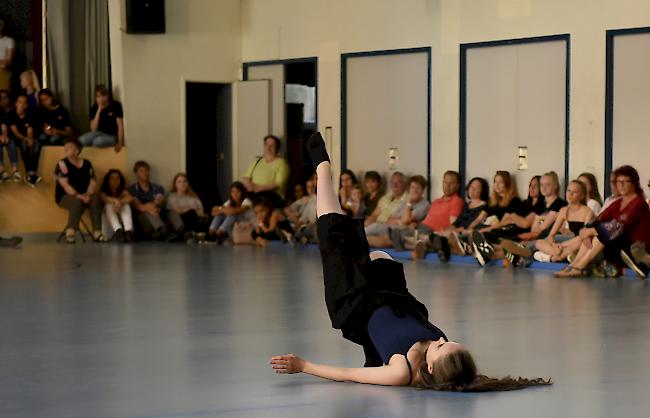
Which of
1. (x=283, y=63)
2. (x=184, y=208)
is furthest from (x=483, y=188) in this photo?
(x=184, y=208)

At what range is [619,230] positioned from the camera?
1030 centimetres

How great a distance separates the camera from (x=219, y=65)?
1694 cm

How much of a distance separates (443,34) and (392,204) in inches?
83.6

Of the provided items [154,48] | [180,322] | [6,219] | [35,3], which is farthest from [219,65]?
[180,322]

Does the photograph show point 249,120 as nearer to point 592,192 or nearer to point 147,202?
point 147,202

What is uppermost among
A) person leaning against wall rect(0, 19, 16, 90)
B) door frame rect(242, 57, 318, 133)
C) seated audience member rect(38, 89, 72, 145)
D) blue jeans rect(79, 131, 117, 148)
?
person leaning against wall rect(0, 19, 16, 90)

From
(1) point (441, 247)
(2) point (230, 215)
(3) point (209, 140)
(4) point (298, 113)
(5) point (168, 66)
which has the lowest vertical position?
(1) point (441, 247)

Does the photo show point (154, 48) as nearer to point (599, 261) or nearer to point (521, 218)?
point (521, 218)

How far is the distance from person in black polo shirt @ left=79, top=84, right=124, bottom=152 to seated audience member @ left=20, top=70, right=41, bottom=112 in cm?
77

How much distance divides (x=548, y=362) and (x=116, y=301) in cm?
370

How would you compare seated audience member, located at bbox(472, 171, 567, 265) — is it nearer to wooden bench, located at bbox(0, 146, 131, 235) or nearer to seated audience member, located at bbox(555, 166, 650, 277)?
seated audience member, located at bbox(555, 166, 650, 277)

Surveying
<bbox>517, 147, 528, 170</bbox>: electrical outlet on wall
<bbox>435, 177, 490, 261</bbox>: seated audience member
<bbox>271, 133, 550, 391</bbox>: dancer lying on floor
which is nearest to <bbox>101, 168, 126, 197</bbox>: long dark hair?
<bbox>435, 177, 490, 261</bbox>: seated audience member

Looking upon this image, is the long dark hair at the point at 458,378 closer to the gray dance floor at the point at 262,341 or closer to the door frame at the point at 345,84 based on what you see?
the gray dance floor at the point at 262,341

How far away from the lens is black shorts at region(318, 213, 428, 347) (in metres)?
5.48
